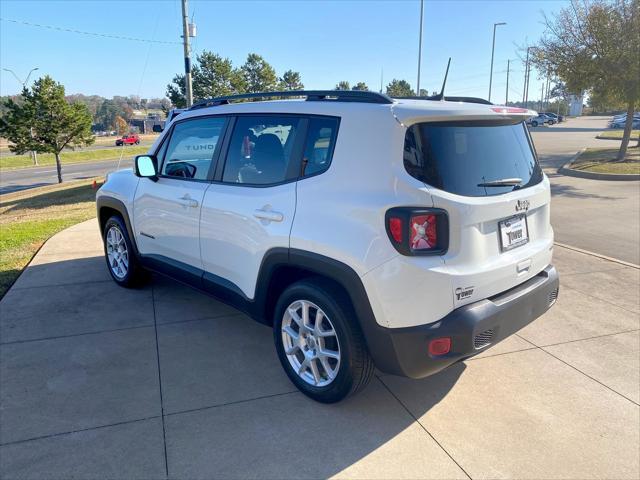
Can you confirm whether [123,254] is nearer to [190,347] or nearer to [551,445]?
[190,347]

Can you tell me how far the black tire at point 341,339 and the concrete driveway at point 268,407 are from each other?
16cm

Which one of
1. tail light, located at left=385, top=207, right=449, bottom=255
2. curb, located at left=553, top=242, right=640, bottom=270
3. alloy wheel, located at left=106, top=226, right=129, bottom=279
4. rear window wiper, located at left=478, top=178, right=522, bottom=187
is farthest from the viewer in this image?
curb, located at left=553, top=242, right=640, bottom=270

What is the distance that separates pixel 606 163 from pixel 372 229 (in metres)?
17.8

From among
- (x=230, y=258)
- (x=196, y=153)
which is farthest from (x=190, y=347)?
(x=196, y=153)

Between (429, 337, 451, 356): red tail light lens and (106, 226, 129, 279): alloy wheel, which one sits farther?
(106, 226, 129, 279): alloy wheel

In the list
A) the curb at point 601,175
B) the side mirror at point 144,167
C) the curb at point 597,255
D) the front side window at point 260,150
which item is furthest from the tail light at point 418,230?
the curb at point 601,175

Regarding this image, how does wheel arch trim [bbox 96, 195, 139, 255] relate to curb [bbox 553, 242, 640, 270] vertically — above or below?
above

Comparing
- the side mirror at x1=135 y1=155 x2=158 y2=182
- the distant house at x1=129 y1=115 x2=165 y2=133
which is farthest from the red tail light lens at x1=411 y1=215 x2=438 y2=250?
the distant house at x1=129 y1=115 x2=165 y2=133

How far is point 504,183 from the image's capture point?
2.86 meters

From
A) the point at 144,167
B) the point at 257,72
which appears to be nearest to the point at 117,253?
the point at 144,167

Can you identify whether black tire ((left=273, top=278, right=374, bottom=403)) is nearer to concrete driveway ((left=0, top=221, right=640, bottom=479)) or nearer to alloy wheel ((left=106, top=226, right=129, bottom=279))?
concrete driveway ((left=0, top=221, right=640, bottom=479))

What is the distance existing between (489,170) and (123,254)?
151 inches

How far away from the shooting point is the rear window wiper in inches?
108

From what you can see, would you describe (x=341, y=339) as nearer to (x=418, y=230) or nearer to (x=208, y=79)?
(x=418, y=230)
